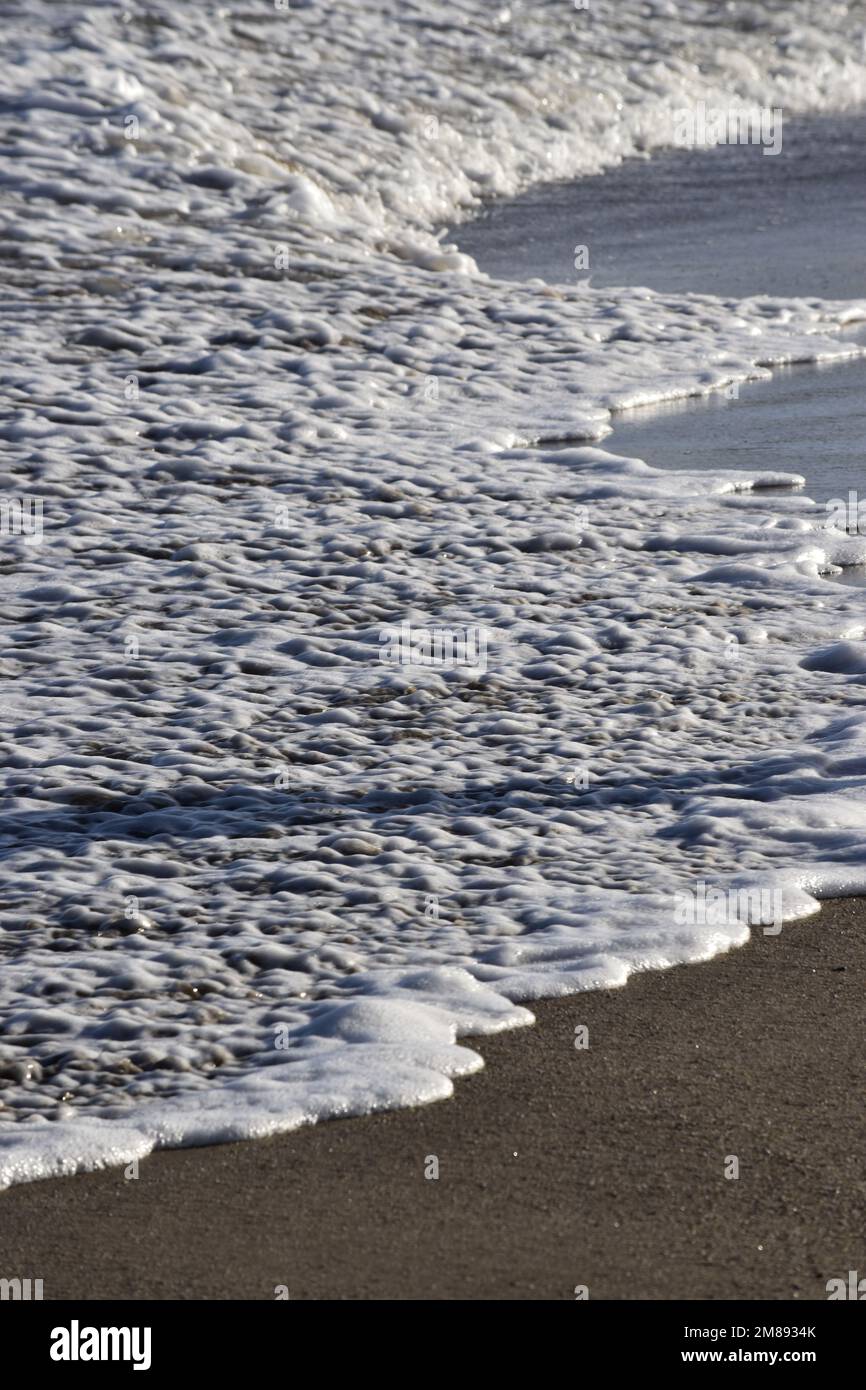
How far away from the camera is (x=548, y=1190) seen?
3.15 metres

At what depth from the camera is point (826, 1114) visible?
3.33 metres

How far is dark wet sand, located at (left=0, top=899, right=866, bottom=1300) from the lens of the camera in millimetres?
2904

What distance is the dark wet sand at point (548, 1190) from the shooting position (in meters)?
2.90

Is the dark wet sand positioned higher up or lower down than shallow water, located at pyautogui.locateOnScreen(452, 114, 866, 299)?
lower down

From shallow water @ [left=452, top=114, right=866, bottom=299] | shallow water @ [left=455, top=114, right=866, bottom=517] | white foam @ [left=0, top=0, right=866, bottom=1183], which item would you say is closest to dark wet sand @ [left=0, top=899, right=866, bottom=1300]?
white foam @ [left=0, top=0, right=866, bottom=1183]

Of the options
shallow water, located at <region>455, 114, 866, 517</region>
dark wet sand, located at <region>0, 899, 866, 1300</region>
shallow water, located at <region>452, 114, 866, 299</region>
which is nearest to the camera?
dark wet sand, located at <region>0, 899, 866, 1300</region>

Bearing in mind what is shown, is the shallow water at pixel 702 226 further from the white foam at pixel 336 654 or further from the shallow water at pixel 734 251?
the white foam at pixel 336 654

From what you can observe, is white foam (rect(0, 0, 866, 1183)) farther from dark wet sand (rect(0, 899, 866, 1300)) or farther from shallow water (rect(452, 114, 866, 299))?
shallow water (rect(452, 114, 866, 299))

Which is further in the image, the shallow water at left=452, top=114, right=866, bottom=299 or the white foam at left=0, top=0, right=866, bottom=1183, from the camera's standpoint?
the shallow water at left=452, top=114, right=866, bottom=299

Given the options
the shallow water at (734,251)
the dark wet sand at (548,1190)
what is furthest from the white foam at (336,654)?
the shallow water at (734,251)

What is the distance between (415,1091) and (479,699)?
2329 mm

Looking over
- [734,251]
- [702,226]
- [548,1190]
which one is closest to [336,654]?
[548,1190]

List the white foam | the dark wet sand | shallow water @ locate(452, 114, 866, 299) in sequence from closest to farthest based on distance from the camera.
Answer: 1. the dark wet sand
2. the white foam
3. shallow water @ locate(452, 114, 866, 299)

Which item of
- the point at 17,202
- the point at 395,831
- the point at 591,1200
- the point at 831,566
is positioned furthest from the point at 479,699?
the point at 17,202
